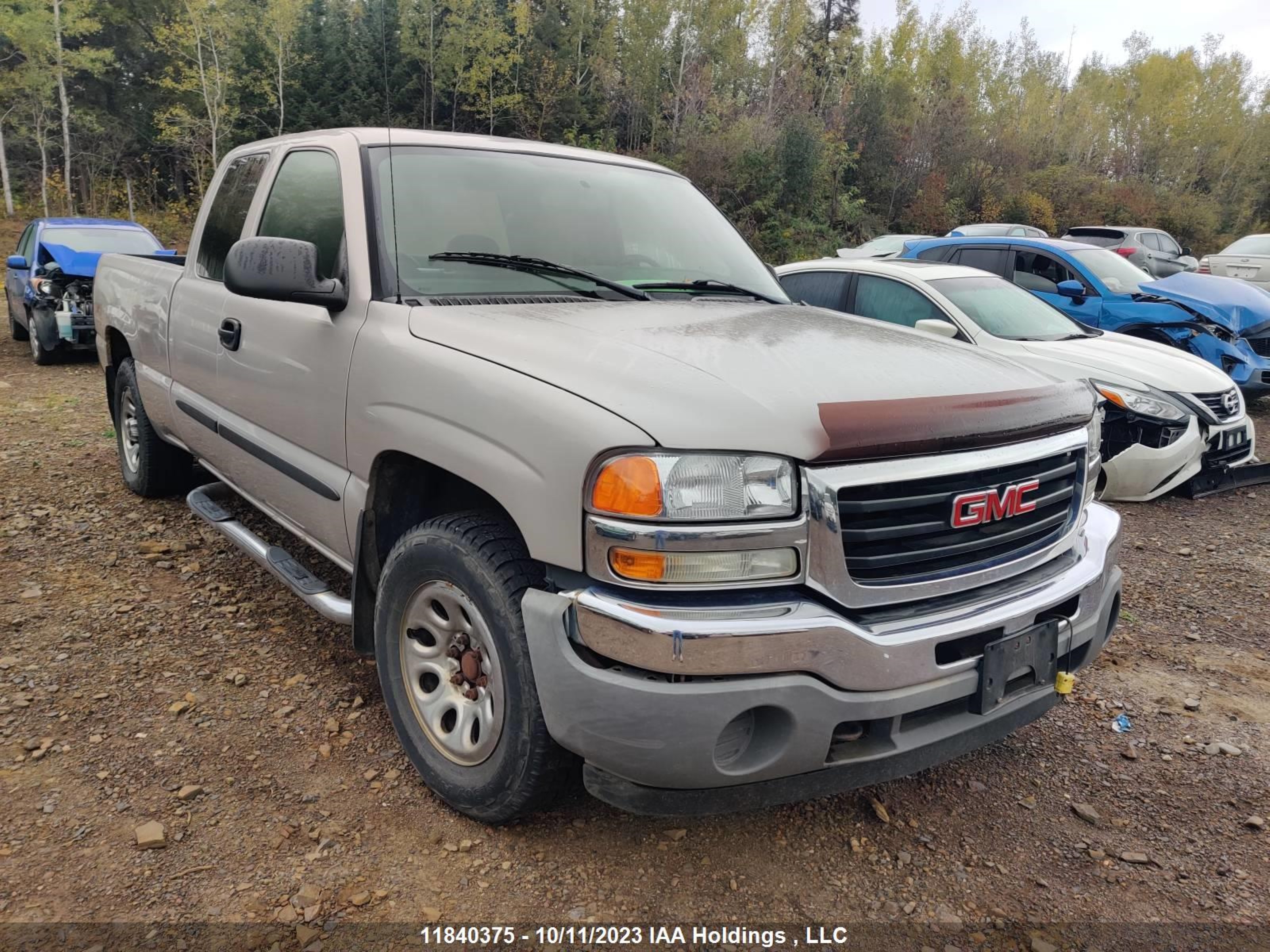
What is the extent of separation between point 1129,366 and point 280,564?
563cm

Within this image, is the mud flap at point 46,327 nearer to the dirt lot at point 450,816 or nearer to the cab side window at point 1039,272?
the dirt lot at point 450,816

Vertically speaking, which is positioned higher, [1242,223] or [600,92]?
[600,92]

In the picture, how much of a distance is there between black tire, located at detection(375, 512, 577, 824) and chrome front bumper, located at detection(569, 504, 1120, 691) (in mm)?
245

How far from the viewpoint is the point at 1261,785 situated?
2.77 meters

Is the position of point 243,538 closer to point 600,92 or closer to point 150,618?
point 150,618

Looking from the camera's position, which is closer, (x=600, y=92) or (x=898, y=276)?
(x=898, y=276)

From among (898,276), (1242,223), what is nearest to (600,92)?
(1242,223)

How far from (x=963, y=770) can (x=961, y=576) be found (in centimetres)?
101

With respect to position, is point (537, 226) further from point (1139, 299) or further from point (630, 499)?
point (1139, 299)

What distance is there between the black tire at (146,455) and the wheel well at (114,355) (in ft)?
0.17

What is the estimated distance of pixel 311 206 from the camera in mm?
3150

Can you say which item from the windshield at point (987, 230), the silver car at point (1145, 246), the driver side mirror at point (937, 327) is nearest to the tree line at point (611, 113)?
the windshield at point (987, 230)

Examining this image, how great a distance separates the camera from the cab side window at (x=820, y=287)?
22.0ft

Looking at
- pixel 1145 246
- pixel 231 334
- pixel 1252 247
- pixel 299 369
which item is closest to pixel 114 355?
pixel 231 334
